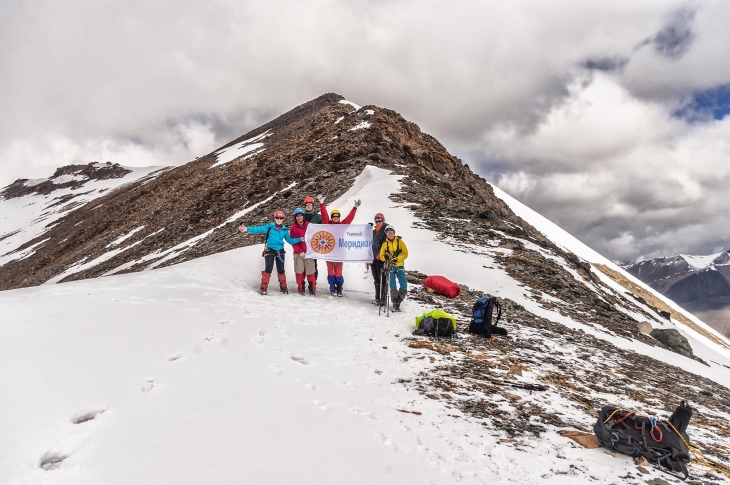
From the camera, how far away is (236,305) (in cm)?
950

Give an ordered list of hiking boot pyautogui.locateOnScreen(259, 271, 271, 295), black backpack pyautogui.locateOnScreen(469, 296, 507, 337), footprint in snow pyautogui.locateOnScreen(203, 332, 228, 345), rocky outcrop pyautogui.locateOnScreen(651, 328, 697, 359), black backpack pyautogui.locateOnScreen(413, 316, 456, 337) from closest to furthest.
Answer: footprint in snow pyautogui.locateOnScreen(203, 332, 228, 345) < black backpack pyautogui.locateOnScreen(413, 316, 456, 337) < black backpack pyautogui.locateOnScreen(469, 296, 507, 337) < hiking boot pyautogui.locateOnScreen(259, 271, 271, 295) < rocky outcrop pyautogui.locateOnScreen(651, 328, 697, 359)

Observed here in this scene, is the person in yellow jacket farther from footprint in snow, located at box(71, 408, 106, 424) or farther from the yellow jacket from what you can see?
footprint in snow, located at box(71, 408, 106, 424)

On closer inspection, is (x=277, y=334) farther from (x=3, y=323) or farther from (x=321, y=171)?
(x=321, y=171)

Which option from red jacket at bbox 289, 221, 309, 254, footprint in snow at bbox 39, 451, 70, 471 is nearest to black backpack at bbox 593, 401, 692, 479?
footprint in snow at bbox 39, 451, 70, 471

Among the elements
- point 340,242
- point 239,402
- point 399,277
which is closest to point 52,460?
point 239,402

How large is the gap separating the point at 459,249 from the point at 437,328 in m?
8.00

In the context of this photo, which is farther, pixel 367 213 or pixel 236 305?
pixel 367 213

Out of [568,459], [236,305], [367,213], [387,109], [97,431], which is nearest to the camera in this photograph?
[97,431]

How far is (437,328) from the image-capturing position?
8805 millimetres

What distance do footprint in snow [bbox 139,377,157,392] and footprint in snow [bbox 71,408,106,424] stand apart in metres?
0.59

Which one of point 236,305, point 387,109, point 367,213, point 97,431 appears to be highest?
point 387,109

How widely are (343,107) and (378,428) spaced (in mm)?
46884

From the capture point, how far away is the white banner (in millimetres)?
12359

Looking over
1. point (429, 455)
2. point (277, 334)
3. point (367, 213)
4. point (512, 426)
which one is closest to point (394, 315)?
point (277, 334)
